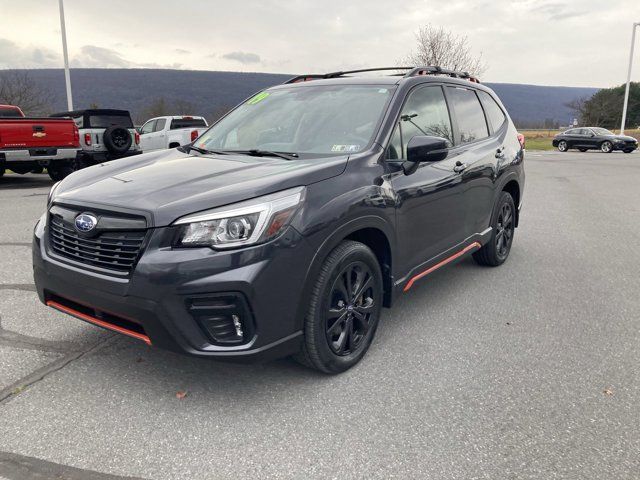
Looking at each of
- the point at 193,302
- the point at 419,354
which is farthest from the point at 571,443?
the point at 193,302

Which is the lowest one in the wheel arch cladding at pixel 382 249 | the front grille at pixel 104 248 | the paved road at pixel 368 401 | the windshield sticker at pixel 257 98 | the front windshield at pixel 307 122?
the paved road at pixel 368 401

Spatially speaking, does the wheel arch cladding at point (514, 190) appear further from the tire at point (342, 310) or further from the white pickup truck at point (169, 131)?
the white pickup truck at point (169, 131)

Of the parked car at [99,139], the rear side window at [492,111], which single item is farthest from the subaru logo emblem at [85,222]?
the parked car at [99,139]

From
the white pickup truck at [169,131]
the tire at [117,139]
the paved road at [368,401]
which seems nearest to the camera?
the paved road at [368,401]

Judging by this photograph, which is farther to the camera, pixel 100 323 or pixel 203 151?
pixel 203 151

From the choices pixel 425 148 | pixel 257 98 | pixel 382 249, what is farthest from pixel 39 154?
pixel 425 148

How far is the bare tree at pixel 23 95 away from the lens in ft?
114

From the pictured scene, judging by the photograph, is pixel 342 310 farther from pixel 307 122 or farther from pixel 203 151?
pixel 203 151

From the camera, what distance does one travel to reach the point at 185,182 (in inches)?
115

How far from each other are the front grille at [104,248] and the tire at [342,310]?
3.11 ft

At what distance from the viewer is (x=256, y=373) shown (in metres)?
3.21

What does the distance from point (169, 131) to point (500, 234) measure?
1600 cm

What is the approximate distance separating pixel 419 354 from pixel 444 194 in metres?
1.24

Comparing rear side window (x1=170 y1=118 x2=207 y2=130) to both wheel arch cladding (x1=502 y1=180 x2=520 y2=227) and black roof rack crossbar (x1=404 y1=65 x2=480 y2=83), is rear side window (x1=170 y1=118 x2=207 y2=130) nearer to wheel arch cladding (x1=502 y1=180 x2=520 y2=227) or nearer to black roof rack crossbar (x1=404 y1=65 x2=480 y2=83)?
wheel arch cladding (x1=502 y1=180 x2=520 y2=227)
